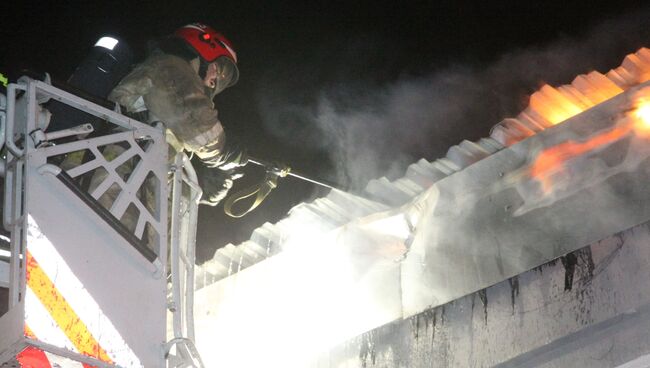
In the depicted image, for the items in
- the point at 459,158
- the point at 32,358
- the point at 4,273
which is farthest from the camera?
the point at 459,158

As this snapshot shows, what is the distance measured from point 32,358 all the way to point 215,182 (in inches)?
96.2

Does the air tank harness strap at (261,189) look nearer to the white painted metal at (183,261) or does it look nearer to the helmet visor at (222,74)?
the helmet visor at (222,74)

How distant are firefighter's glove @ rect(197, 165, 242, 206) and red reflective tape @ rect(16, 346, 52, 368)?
2339 mm

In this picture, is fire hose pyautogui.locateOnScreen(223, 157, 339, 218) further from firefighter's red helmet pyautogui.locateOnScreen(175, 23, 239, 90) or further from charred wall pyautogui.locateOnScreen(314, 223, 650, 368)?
charred wall pyautogui.locateOnScreen(314, 223, 650, 368)

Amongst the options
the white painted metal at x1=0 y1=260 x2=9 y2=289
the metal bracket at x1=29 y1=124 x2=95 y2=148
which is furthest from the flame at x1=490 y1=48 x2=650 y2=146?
the white painted metal at x1=0 y1=260 x2=9 y2=289

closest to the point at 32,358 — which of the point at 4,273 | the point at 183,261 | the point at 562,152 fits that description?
the point at 4,273

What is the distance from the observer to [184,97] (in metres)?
5.28

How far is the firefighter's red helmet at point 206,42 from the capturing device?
5801mm

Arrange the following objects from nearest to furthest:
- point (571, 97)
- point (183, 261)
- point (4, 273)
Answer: point (4, 273) → point (183, 261) → point (571, 97)

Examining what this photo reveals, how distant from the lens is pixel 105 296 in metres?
4.02

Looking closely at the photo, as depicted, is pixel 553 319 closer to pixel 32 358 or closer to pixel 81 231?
pixel 81 231

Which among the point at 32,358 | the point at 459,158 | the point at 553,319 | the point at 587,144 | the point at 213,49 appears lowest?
the point at 32,358

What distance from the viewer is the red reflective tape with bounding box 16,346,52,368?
11.9ft

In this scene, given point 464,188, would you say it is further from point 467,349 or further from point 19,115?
point 19,115
